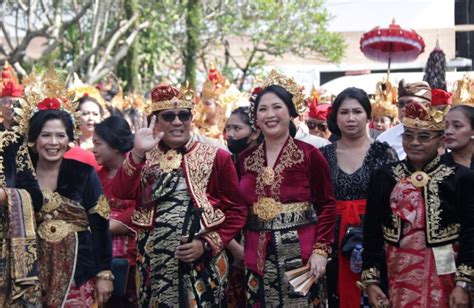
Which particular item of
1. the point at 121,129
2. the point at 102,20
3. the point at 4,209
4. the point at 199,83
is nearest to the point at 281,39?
the point at 199,83

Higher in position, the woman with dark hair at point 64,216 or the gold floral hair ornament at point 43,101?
the gold floral hair ornament at point 43,101

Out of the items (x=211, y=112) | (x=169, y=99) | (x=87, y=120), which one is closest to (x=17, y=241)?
(x=169, y=99)

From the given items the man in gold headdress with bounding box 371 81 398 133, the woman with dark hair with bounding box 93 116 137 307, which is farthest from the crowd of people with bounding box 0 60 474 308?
the man in gold headdress with bounding box 371 81 398 133

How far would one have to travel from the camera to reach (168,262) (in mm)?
5902

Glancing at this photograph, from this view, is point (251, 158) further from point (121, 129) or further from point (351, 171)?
point (121, 129)

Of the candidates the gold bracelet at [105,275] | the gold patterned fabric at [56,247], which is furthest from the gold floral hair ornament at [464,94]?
the gold patterned fabric at [56,247]

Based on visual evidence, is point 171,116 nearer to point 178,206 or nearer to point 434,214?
point 178,206

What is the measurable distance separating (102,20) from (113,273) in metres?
12.9

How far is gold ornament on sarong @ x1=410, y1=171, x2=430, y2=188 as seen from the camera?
5426 mm

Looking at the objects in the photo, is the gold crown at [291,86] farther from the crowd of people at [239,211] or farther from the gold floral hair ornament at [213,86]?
the gold floral hair ornament at [213,86]

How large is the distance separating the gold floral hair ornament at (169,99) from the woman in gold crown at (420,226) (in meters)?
1.31

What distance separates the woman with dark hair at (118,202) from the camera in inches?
→ 270

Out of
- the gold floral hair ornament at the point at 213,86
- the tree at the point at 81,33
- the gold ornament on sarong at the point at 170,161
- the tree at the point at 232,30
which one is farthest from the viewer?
the tree at the point at 232,30

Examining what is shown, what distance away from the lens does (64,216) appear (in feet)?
19.5
